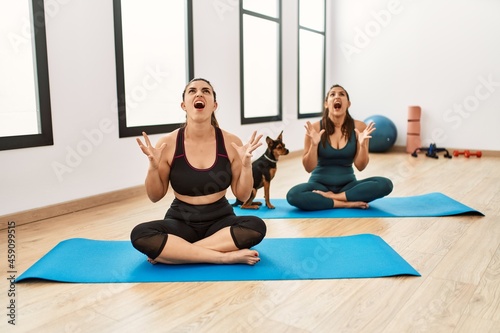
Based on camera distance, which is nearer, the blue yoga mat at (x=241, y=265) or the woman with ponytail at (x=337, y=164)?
the blue yoga mat at (x=241, y=265)

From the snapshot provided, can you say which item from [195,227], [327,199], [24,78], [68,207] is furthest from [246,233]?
[24,78]

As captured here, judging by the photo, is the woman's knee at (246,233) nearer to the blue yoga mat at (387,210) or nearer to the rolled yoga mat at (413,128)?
the blue yoga mat at (387,210)

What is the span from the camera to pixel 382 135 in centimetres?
644

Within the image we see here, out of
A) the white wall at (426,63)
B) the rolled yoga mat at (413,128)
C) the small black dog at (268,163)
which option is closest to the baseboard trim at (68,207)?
the small black dog at (268,163)

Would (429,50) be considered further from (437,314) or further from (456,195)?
(437,314)

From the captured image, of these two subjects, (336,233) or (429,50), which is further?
(429,50)

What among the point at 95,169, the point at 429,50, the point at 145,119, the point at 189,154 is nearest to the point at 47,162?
the point at 95,169

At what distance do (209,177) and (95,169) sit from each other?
1.61 m

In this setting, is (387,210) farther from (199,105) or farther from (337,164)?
(199,105)

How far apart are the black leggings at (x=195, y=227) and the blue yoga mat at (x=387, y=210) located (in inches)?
34.0

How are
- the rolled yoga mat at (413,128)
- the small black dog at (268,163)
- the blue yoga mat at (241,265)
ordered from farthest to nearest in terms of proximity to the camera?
the rolled yoga mat at (413,128)
the small black dog at (268,163)
the blue yoga mat at (241,265)

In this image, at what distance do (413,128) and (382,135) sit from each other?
435 millimetres

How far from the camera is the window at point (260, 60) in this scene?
209 inches

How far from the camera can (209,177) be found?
7.39ft
